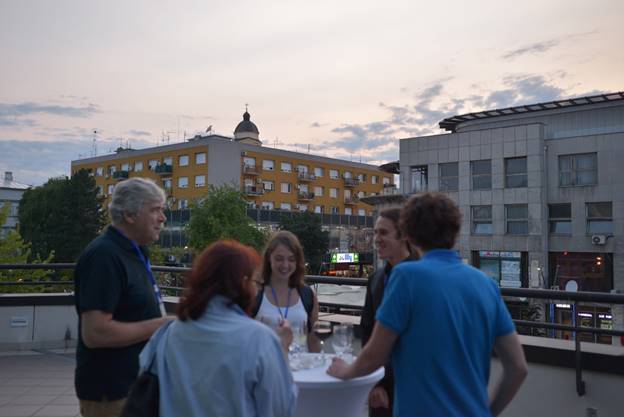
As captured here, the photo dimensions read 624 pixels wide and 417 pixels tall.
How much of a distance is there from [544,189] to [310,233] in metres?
24.5

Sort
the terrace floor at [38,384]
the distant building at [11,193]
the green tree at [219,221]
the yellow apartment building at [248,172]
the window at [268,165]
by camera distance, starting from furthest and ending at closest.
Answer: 1. the distant building at [11,193]
2. the window at [268,165]
3. the yellow apartment building at [248,172]
4. the green tree at [219,221]
5. the terrace floor at [38,384]

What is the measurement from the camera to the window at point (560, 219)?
124ft

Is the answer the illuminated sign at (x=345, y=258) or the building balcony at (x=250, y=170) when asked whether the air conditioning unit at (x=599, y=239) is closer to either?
the illuminated sign at (x=345, y=258)

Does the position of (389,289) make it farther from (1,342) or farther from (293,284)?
(1,342)

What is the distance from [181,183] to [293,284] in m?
60.1

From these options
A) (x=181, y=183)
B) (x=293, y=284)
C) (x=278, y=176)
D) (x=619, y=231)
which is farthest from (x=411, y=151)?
(x=293, y=284)

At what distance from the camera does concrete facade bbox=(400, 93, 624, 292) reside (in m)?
36.0

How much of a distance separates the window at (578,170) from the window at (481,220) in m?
5.37

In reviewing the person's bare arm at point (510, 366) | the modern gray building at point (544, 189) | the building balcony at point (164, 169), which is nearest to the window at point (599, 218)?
the modern gray building at point (544, 189)

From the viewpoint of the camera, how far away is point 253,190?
61.7m

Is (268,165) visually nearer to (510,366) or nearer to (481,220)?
(481,220)

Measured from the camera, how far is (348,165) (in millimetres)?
74500

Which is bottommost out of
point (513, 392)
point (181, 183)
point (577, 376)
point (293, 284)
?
point (577, 376)

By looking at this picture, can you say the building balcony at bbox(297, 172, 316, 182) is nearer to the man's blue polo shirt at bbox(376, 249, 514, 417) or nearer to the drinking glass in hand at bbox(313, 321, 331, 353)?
the drinking glass in hand at bbox(313, 321, 331, 353)
